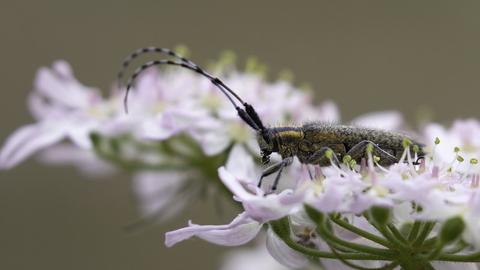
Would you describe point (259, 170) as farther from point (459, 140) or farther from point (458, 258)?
point (458, 258)

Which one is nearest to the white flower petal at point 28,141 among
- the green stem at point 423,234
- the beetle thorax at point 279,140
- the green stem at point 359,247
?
the beetle thorax at point 279,140

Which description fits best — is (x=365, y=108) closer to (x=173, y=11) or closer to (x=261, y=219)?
(x=173, y=11)

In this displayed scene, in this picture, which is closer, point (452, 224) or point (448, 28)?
point (452, 224)

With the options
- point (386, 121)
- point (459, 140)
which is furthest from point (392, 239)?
point (386, 121)

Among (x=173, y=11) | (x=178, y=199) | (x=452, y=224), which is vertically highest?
(x=173, y=11)

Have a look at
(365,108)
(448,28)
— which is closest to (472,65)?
(448,28)

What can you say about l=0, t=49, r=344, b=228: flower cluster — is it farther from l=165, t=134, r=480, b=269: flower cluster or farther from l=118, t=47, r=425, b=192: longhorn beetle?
l=165, t=134, r=480, b=269: flower cluster
